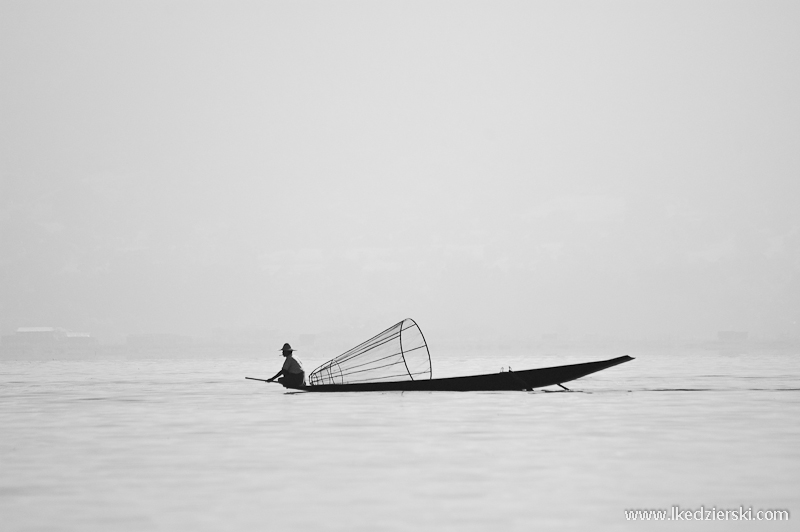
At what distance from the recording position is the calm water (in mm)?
10672

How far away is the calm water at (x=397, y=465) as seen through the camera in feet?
35.0

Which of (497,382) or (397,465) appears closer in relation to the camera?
(397,465)

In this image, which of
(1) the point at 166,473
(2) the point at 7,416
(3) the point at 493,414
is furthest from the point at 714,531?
(2) the point at 7,416

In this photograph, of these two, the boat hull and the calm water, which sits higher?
the boat hull

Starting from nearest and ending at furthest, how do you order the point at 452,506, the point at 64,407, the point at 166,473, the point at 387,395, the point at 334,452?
the point at 452,506
the point at 166,473
the point at 334,452
the point at 64,407
the point at 387,395

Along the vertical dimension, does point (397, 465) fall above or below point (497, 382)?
below

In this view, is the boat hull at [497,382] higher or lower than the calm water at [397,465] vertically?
higher

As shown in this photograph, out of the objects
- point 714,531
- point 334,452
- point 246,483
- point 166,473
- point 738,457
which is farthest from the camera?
point 334,452

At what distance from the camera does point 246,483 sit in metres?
13.0

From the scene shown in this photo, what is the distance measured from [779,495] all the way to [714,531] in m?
2.07

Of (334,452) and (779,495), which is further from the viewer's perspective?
(334,452)

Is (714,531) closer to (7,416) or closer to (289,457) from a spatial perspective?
(289,457)

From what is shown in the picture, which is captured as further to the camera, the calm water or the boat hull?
the boat hull

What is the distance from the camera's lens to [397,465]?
48.4ft
